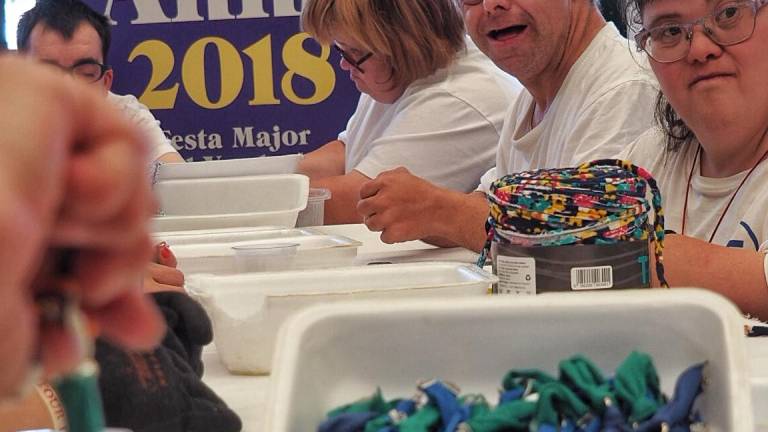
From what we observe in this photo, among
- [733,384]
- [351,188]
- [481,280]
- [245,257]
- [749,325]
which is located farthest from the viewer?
[351,188]

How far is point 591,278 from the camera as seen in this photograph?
30.3 inches

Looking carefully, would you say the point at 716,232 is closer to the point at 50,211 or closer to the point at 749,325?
the point at 749,325

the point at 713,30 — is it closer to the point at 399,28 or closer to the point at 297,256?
the point at 297,256

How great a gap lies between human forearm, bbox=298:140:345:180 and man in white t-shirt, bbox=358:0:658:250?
0.93 metres

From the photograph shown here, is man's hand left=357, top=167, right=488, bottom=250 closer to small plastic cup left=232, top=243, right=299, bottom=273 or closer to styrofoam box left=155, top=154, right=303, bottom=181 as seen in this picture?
small plastic cup left=232, top=243, right=299, bottom=273

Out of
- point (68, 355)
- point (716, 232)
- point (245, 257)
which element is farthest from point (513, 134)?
point (68, 355)

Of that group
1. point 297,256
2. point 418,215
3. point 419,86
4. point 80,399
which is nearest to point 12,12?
point 419,86

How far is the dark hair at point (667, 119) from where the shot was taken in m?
1.41

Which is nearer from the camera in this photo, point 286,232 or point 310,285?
point 310,285

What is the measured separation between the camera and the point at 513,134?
2084mm

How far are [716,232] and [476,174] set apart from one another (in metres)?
1.23

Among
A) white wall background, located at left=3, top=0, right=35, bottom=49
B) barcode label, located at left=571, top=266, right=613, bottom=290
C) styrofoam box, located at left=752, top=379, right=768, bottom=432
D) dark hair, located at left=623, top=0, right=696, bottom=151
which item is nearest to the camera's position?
styrofoam box, located at left=752, top=379, right=768, bottom=432

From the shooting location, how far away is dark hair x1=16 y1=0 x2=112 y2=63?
296cm

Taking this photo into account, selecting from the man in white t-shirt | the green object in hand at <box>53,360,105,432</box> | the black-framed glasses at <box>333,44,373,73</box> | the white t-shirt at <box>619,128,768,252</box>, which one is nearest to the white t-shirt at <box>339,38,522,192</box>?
the black-framed glasses at <box>333,44,373,73</box>
